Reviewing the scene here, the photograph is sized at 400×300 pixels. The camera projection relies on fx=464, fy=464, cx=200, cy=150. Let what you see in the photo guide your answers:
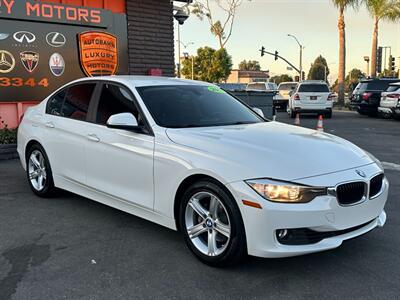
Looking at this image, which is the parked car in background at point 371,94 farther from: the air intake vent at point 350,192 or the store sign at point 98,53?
the air intake vent at point 350,192

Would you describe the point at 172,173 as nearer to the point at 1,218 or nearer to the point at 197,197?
the point at 197,197

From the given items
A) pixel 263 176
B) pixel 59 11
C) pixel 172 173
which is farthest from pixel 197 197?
pixel 59 11

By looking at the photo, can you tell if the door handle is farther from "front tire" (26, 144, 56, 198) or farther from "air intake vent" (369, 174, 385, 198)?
"air intake vent" (369, 174, 385, 198)

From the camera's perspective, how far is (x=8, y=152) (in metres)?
8.95

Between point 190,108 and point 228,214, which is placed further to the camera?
point 190,108

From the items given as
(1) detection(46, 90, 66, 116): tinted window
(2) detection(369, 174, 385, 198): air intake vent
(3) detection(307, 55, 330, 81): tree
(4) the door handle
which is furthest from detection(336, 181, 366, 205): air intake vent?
(3) detection(307, 55, 330, 81): tree

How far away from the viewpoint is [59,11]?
1083 centimetres

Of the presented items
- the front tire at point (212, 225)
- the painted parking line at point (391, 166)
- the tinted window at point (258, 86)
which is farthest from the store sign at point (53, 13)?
the tinted window at point (258, 86)

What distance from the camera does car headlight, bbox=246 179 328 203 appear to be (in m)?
3.43

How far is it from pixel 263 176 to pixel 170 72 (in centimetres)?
1003

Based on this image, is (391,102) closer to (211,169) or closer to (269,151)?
(269,151)

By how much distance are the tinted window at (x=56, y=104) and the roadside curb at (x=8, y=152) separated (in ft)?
11.0

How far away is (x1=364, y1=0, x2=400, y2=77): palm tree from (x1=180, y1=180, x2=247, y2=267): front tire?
2894 cm

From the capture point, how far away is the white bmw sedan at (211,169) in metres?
3.47
